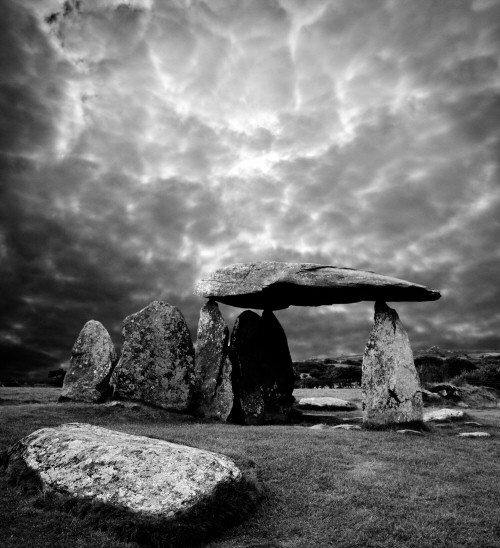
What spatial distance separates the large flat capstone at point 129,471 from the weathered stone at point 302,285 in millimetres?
10806

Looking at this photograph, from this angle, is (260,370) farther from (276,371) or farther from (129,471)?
(129,471)

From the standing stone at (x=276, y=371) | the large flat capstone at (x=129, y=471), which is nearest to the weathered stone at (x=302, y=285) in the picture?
the standing stone at (x=276, y=371)

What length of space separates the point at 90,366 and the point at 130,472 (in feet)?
50.6

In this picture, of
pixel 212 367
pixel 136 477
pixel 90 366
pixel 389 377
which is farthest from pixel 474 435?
pixel 90 366

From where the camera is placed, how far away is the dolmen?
17.7 metres

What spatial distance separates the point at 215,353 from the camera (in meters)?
20.9

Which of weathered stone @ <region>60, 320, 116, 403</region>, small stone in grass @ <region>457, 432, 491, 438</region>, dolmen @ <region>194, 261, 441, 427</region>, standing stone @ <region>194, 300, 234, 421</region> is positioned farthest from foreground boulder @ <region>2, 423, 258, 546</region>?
weathered stone @ <region>60, 320, 116, 403</region>

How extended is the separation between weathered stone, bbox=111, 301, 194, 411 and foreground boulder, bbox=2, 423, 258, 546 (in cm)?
995

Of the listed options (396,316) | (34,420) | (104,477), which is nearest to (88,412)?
(34,420)

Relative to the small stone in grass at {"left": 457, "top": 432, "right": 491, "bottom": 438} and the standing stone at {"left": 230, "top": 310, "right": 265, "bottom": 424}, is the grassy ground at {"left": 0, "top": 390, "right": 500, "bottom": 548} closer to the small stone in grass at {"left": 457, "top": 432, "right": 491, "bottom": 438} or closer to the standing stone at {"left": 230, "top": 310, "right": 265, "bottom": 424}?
the small stone in grass at {"left": 457, "top": 432, "right": 491, "bottom": 438}

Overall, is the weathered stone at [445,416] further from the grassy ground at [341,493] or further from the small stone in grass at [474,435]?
the grassy ground at [341,493]

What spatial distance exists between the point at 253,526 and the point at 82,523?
2804 millimetres

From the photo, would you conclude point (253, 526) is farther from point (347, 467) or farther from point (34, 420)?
point (34, 420)

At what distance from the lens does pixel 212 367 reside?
20594 millimetres
